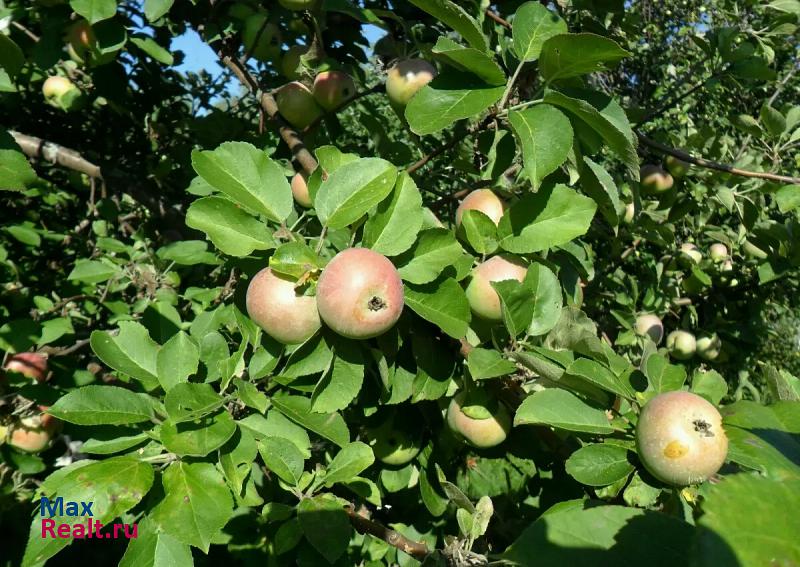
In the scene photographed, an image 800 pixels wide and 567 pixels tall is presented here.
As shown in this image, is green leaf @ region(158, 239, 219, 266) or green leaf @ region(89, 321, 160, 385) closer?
green leaf @ region(89, 321, 160, 385)

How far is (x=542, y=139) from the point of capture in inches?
38.3

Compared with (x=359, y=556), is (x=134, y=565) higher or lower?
higher

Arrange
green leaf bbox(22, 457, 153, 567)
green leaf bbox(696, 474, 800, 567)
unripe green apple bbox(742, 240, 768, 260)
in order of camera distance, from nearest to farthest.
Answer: green leaf bbox(696, 474, 800, 567) → green leaf bbox(22, 457, 153, 567) → unripe green apple bbox(742, 240, 768, 260)

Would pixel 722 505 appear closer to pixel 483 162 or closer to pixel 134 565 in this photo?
pixel 134 565

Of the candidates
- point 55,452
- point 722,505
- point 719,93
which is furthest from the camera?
point 719,93

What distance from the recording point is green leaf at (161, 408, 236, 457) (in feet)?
3.01

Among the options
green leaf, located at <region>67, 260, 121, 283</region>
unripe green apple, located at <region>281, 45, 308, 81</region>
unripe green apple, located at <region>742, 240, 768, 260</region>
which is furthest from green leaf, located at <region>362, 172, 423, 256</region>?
unripe green apple, located at <region>742, 240, 768, 260</region>

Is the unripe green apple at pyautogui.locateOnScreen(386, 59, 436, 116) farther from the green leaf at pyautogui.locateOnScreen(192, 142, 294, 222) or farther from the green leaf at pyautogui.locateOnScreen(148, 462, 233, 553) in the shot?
the green leaf at pyautogui.locateOnScreen(148, 462, 233, 553)

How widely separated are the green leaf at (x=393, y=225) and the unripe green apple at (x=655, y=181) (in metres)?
1.64

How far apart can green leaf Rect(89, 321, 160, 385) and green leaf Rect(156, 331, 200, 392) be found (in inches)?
2.9

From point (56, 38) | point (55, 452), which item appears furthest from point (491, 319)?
point (55, 452)

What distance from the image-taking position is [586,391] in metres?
0.98

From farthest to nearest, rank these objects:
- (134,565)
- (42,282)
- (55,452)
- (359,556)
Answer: (42,282), (55,452), (359,556), (134,565)

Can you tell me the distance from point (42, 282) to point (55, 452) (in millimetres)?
719
